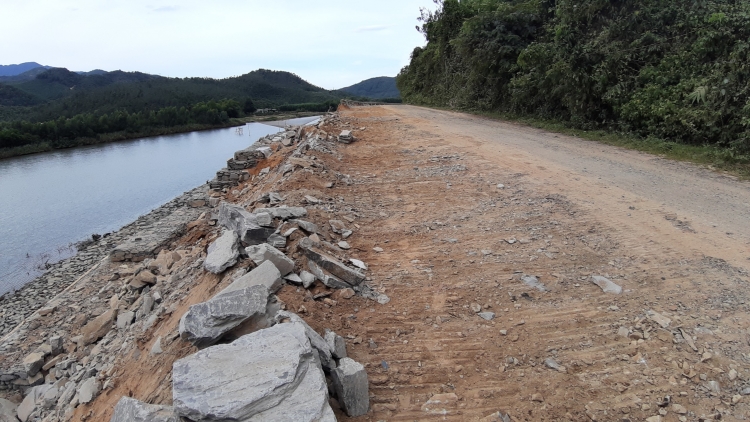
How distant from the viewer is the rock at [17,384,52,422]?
19.0ft

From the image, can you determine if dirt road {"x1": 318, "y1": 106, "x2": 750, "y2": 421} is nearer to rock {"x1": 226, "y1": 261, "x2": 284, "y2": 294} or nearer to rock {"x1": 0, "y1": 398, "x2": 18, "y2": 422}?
rock {"x1": 226, "y1": 261, "x2": 284, "y2": 294}

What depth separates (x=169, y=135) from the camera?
5522cm

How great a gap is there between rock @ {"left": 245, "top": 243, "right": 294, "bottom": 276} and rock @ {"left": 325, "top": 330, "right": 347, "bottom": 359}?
102cm

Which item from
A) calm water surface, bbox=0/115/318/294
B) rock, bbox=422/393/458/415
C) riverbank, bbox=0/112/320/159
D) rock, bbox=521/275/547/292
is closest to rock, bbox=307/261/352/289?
rock, bbox=422/393/458/415

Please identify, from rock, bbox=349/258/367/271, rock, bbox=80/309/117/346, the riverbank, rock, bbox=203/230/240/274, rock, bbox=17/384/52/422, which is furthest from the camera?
the riverbank

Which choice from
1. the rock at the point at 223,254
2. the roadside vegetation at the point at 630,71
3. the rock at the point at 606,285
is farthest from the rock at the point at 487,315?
the roadside vegetation at the point at 630,71

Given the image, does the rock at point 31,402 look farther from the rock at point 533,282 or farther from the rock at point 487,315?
the rock at point 533,282

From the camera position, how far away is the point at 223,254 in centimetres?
485

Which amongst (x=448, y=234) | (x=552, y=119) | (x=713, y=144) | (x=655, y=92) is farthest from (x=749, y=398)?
(x=552, y=119)

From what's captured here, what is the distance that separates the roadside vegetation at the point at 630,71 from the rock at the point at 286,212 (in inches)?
308

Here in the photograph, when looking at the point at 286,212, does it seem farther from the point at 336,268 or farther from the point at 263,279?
the point at 263,279

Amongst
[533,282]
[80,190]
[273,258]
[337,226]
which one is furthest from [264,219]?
[80,190]

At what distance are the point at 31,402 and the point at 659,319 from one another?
25.5 ft

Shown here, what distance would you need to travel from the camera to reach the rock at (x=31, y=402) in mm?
5797
